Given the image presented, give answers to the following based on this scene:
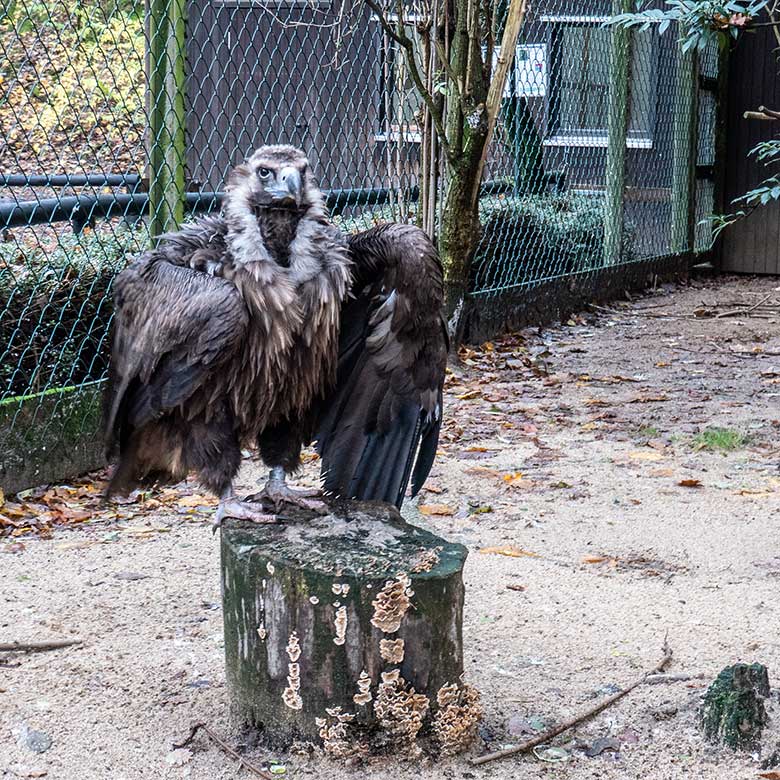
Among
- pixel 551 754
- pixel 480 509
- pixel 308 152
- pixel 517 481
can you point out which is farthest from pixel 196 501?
pixel 308 152

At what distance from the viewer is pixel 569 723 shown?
308 centimetres

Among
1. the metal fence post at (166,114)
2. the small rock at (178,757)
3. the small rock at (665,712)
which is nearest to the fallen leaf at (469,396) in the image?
the metal fence post at (166,114)

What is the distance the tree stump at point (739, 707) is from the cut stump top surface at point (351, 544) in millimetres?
706

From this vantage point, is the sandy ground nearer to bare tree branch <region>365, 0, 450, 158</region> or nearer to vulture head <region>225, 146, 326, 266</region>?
vulture head <region>225, 146, 326, 266</region>

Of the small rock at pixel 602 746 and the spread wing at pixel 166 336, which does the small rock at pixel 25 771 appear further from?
the small rock at pixel 602 746

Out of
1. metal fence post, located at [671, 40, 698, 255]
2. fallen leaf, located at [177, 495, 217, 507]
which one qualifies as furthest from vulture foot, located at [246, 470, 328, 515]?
metal fence post, located at [671, 40, 698, 255]

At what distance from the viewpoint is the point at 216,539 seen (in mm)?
4590

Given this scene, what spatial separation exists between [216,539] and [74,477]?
3.17 feet

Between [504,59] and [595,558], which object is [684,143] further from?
[595,558]

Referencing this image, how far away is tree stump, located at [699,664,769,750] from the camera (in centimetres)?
291

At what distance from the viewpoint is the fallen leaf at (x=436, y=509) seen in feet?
16.0

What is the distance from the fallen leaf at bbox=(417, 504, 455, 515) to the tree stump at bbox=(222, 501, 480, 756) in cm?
187

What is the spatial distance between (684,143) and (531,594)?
25.9ft

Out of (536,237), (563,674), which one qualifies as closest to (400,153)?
(536,237)
